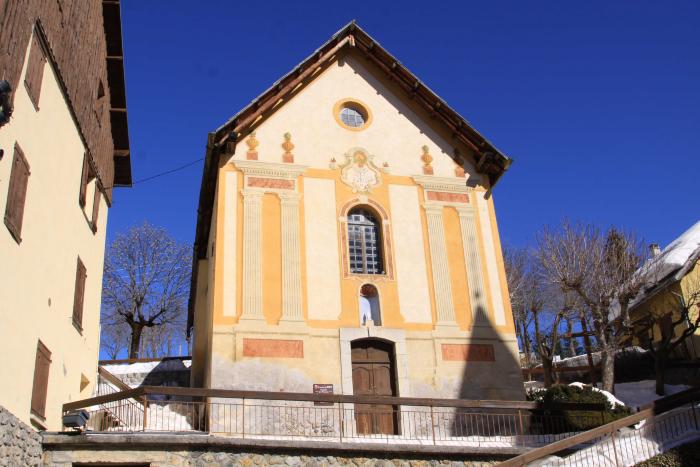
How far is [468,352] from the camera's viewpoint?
67.1ft

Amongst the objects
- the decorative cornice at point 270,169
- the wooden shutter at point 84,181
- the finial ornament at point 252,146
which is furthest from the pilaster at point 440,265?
the wooden shutter at point 84,181

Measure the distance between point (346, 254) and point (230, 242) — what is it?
3.29 metres

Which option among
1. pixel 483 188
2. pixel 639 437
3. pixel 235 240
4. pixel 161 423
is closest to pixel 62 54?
pixel 235 240

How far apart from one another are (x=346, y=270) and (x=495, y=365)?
4.93 m

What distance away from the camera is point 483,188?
2320 centimetres

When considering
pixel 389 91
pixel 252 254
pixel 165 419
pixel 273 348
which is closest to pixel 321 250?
pixel 252 254

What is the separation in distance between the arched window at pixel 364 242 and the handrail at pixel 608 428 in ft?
26.1

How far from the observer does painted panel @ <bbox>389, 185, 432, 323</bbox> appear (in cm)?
2080

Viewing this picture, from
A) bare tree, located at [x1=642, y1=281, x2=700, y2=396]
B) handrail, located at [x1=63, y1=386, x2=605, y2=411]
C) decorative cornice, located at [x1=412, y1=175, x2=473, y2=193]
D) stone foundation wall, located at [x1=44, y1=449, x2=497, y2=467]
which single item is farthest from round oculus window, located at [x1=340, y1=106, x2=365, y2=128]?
bare tree, located at [x1=642, y1=281, x2=700, y2=396]

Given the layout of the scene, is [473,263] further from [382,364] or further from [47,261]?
[47,261]

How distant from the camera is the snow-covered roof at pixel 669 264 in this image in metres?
27.4

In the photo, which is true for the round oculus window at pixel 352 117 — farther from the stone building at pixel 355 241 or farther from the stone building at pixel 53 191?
the stone building at pixel 53 191

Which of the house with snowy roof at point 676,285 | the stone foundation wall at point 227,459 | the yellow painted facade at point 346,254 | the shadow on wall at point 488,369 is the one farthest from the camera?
the house with snowy roof at point 676,285

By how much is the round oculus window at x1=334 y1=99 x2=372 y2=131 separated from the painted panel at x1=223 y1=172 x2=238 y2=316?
4076 mm
